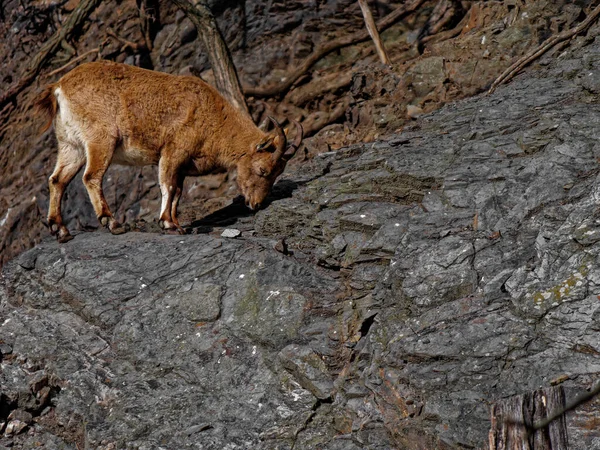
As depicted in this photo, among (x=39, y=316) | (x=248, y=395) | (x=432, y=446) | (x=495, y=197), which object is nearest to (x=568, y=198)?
(x=495, y=197)

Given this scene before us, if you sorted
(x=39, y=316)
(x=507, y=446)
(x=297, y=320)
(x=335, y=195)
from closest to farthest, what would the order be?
(x=507, y=446), (x=297, y=320), (x=39, y=316), (x=335, y=195)

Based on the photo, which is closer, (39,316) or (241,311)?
(241,311)

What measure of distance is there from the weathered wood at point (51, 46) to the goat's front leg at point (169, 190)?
756cm

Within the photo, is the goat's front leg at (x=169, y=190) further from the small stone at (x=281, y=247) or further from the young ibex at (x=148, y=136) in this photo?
the small stone at (x=281, y=247)

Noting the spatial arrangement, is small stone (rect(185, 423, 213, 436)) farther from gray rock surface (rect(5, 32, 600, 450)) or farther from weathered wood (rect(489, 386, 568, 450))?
weathered wood (rect(489, 386, 568, 450))

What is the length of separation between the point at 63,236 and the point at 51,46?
27.4 feet

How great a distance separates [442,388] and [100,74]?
251 inches

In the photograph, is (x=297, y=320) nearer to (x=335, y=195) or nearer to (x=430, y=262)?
(x=430, y=262)

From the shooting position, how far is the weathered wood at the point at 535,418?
500 cm

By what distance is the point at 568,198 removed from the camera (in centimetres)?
767

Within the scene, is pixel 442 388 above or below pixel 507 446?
below

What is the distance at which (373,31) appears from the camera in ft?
46.4

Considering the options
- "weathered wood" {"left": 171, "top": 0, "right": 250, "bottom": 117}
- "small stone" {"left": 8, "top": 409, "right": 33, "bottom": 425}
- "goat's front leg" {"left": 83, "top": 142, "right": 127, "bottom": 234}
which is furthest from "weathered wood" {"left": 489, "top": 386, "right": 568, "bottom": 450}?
"weathered wood" {"left": 171, "top": 0, "right": 250, "bottom": 117}

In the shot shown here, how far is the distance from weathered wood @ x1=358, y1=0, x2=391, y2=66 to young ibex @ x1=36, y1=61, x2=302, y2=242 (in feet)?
11.5
